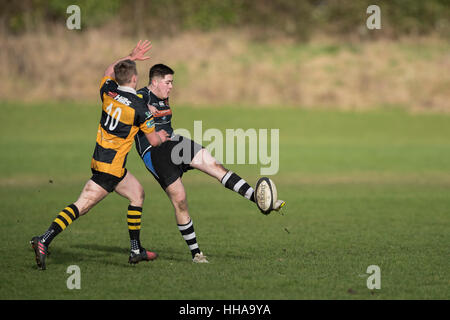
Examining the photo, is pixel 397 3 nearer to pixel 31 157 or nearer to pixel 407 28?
pixel 407 28

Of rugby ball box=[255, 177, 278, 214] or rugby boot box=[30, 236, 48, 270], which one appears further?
rugby ball box=[255, 177, 278, 214]

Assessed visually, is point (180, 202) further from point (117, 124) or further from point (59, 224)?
point (59, 224)

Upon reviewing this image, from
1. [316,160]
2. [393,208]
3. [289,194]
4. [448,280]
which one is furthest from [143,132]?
[316,160]

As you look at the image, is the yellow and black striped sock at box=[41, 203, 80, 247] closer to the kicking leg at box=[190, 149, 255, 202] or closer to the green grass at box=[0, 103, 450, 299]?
the green grass at box=[0, 103, 450, 299]

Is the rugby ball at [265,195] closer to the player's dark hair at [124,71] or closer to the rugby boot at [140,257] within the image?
the rugby boot at [140,257]

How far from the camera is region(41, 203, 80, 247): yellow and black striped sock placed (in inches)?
309

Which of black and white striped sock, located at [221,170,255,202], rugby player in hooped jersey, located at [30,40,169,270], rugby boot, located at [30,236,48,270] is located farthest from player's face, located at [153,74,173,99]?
rugby boot, located at [30,236,48,270]

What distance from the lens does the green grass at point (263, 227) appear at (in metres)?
7.23

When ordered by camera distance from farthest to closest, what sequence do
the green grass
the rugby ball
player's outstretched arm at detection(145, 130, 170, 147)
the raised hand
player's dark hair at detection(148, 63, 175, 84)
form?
1. player's dark hair at detection(148, 63, 175, 84)
2. the raised hand
3. the rugby ball
4. player's outstretched arm at detection(145, 130, 170, 147)
5. the green grass

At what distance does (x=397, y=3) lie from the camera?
47.2 m

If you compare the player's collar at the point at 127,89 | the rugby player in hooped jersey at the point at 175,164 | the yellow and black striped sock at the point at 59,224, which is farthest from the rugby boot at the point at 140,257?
the player's collar at the point at 127,89

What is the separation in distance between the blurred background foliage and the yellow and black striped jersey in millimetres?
31645
